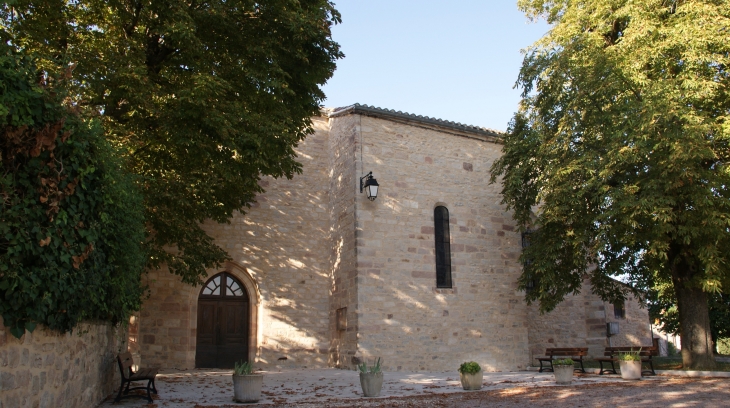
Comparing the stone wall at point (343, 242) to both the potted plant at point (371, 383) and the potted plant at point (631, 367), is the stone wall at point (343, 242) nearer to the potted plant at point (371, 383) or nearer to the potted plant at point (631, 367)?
the potted plant at point (371, 383)

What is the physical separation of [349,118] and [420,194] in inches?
113

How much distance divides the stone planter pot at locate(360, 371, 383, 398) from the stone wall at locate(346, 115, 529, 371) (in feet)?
14.8

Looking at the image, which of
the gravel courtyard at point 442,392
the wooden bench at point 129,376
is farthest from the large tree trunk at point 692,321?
the wooden bench at point 129,376

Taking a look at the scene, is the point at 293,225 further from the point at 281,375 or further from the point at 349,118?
the point at 281,375

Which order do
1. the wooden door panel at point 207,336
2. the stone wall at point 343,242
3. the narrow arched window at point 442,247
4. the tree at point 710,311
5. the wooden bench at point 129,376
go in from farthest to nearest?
the tree at point 710,311, the narrow arched window at point 442,247, the wooden door panel at point 207,336, the stone wall at point 343,242, the wooden bench at point 129,376

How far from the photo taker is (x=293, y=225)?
644 inches

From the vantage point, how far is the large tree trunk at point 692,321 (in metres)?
13.1

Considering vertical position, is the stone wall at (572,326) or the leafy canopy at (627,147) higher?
the leafy canopy at (627,147)

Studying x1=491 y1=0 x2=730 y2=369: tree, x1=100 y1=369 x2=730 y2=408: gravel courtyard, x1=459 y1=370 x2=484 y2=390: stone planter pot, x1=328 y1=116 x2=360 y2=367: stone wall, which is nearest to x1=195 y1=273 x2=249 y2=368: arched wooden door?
x1=100 y1=369 x2=730 y2=408: gravel courtyard

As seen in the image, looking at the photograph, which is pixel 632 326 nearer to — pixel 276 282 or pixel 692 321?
pixel 692 321

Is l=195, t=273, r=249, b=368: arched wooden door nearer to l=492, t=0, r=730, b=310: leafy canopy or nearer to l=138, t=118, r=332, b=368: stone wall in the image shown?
l=138, t=118, r=332, b=368: stone wall

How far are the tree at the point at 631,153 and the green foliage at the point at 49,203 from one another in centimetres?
987

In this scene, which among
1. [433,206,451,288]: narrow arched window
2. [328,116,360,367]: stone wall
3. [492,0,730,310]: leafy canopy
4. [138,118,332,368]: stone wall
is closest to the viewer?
[492,0,730,310]: leafy canopy

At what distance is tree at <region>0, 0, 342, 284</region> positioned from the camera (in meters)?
9.50
